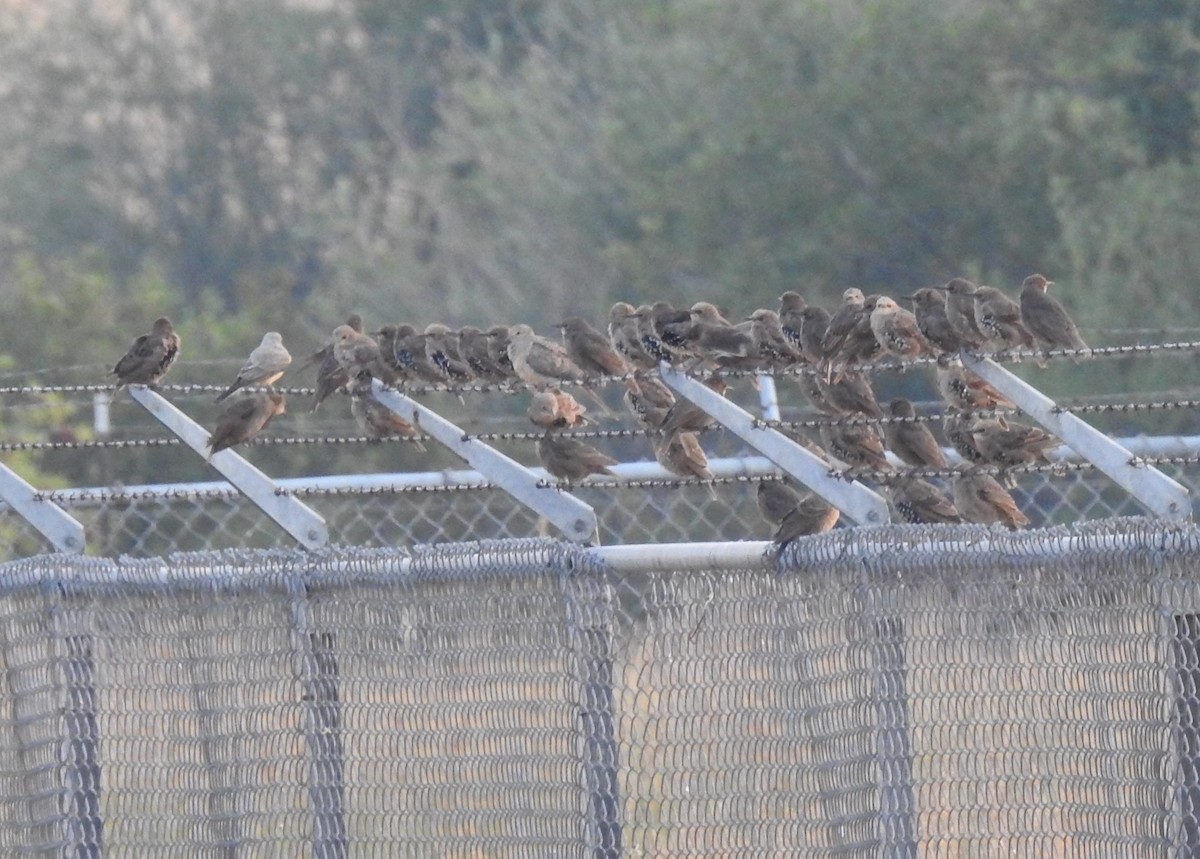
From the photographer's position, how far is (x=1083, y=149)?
26281 mm

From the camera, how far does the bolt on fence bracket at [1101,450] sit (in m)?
4.37

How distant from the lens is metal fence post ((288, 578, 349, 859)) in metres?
4.75

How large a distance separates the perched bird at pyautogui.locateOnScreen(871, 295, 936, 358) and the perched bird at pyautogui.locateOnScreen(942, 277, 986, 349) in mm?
118

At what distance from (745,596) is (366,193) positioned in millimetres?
46033

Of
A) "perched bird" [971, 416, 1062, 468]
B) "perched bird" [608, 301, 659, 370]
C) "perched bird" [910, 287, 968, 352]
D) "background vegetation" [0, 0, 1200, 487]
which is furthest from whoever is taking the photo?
"background vegetation" [0, 0, 1200, 487]

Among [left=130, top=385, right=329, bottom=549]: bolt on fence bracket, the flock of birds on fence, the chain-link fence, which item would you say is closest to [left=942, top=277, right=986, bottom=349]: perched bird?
the flock of birds on fence

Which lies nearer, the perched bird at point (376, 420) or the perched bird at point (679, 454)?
the perched bird at point (679, 454)

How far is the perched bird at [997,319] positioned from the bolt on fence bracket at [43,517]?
358 cm

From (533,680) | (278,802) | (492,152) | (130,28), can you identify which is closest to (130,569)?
(278,802)

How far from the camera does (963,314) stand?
7.46 meters

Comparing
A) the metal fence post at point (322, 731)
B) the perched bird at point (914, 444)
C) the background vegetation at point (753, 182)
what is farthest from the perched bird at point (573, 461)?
the background vegetation at point (753, 182)

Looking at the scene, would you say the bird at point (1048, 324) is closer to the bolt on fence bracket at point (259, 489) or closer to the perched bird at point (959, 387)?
the perched bird at point (959, 387)

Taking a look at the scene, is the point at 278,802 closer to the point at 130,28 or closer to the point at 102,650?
the point at 102,650

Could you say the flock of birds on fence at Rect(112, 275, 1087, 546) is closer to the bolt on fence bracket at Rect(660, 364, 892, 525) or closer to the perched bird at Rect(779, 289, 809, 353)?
the perched bird at Rect(779, 289, 809, 353)
